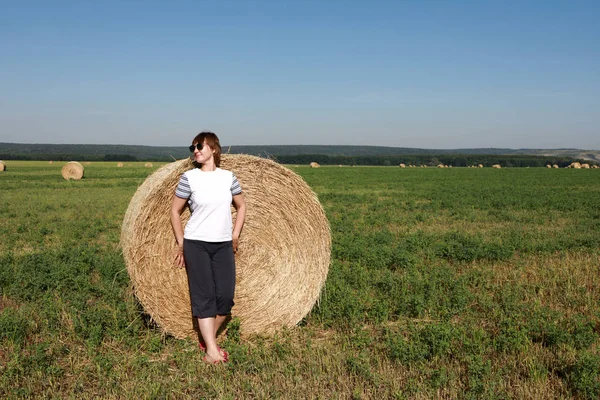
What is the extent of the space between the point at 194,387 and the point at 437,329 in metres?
2.39

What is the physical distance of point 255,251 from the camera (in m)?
6.26

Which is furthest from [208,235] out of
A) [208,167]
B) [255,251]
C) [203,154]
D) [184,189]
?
[255,251]

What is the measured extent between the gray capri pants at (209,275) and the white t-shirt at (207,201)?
4.3 inches

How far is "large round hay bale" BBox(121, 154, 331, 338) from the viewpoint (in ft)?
18.1

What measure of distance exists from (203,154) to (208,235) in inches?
30.7

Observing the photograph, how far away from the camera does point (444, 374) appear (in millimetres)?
4441

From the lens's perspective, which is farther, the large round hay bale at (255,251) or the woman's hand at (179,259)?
the large round hay bale at (255,251)

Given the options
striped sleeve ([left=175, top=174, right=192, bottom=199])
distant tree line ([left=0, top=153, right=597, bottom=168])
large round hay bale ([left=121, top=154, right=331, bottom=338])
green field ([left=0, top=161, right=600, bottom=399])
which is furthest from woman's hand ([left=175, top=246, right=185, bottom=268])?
distant tree line ([left=0, top=153, right=597, bottom=168])

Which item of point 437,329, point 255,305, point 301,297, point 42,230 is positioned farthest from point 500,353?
point 42,230

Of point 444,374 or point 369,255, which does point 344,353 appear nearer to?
point 444,374

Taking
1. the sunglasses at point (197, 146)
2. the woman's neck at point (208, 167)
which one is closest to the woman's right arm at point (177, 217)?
the woman's neck at point (208, 167)

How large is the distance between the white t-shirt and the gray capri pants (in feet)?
0.36

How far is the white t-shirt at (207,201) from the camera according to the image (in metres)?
5.03

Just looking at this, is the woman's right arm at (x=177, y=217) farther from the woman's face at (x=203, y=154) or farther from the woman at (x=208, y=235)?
the woman's face at (x=203, y=154)
